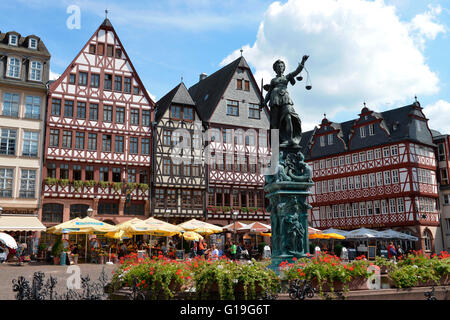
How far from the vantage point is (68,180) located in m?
32.8

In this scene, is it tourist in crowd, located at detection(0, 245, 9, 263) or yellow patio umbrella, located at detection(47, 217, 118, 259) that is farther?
tourist in crowd, located at detection(0, 245, 9, 263)

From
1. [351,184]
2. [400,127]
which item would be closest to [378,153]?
[400,127]

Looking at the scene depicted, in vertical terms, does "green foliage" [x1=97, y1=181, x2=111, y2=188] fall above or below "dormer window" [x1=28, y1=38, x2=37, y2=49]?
below

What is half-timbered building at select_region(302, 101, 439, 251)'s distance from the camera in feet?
138

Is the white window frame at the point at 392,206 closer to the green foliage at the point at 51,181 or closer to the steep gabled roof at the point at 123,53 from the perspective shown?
the steep gabled roof at the point at 123,53

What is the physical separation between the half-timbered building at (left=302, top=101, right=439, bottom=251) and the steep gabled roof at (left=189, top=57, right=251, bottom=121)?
44.4 feet

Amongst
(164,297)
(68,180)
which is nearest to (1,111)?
(68,180)

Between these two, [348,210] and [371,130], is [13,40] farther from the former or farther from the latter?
[348,210]

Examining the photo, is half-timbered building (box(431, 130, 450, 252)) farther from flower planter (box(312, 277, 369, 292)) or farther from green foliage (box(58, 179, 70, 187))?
flower planter (box(312, 277, 369, 292))

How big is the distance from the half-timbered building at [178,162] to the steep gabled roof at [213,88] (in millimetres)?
2058

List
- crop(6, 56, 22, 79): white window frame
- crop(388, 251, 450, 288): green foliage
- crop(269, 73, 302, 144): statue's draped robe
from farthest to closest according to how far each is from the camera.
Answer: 1. crop(6, 56, 22, 79): white window frame
2. crop(269, 73, 302, 144): statue's draped robe
3. crop(388, 251, 450, 288): green foliage

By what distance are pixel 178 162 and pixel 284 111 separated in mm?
25376

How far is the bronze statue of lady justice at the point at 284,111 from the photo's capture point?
11875 mm

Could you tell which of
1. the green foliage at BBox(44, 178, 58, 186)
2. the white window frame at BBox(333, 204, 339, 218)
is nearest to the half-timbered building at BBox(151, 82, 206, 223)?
the green foliage at BBox(44, 178, 58, 186)
